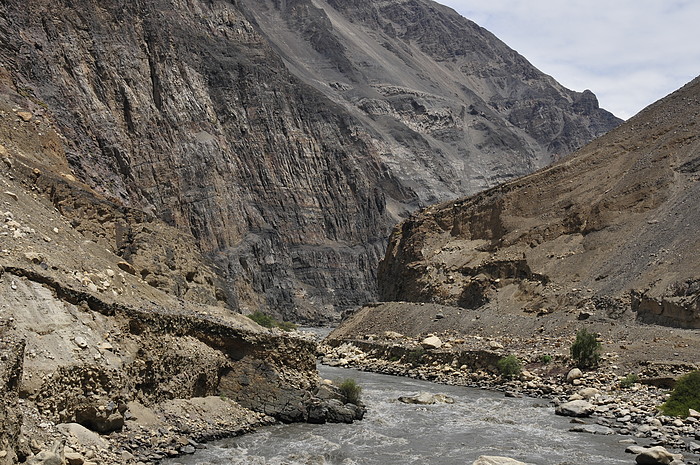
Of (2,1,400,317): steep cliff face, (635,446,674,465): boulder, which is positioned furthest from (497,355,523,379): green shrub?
(2,1,400,317): steep cliff face

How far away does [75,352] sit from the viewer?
17219 mm

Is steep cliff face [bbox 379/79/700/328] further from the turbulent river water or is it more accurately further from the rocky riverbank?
the turbulent river water

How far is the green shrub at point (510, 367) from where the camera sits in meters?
36.4

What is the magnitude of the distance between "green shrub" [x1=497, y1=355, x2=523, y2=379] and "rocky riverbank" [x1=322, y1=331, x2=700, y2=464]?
30 cm

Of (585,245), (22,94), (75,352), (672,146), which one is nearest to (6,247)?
(75,352)

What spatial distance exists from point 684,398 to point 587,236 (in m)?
34.3

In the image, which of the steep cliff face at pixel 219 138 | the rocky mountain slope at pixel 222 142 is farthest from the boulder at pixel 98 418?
the steep cliff face at pixel 219 138

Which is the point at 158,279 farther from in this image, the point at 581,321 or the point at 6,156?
the point at 581,321

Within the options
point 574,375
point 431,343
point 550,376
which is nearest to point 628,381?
point 574,375

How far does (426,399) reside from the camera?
98.5ft

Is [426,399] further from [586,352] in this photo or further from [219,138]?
[219,138]

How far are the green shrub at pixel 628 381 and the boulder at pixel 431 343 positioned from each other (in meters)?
13.3

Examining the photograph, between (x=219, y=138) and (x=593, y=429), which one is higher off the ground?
(x=219, y=138)

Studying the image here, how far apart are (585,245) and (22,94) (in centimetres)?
4272
